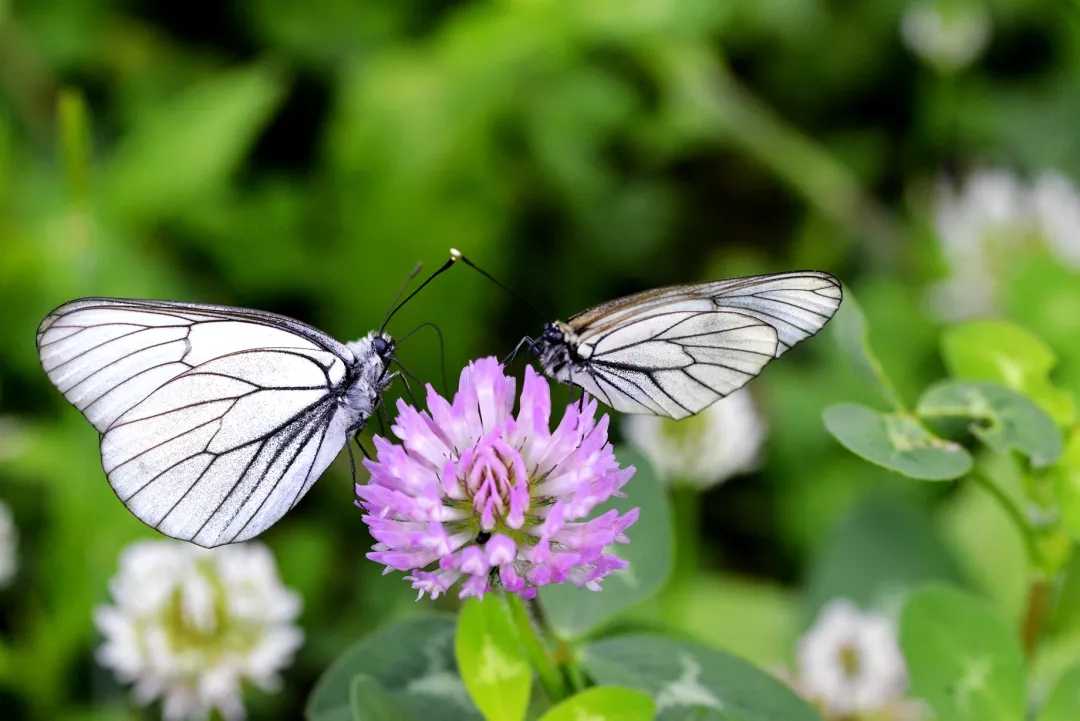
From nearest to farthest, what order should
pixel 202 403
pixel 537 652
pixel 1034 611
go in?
pixel 537 652 < pixel 202 403 < pixel 1034 611

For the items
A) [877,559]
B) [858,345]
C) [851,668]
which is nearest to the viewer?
[858,345]

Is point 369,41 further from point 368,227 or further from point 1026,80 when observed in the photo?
point 1026,80

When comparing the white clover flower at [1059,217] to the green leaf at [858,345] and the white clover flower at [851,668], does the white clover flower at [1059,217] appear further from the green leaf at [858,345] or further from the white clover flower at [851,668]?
the green leaf at [858,345]

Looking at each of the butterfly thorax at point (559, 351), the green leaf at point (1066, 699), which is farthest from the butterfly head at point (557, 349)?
the green leaf at point (1066, 699)

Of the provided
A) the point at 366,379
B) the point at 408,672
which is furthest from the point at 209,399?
the point at 408,672

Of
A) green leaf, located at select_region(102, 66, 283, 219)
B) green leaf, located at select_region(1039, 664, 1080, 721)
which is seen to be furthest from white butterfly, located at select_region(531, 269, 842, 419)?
green leaf, located at select_region(102, 66, 283, 219)

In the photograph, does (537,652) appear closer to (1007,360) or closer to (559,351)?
(559,351)

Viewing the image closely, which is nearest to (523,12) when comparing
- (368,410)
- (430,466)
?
(368,410)
